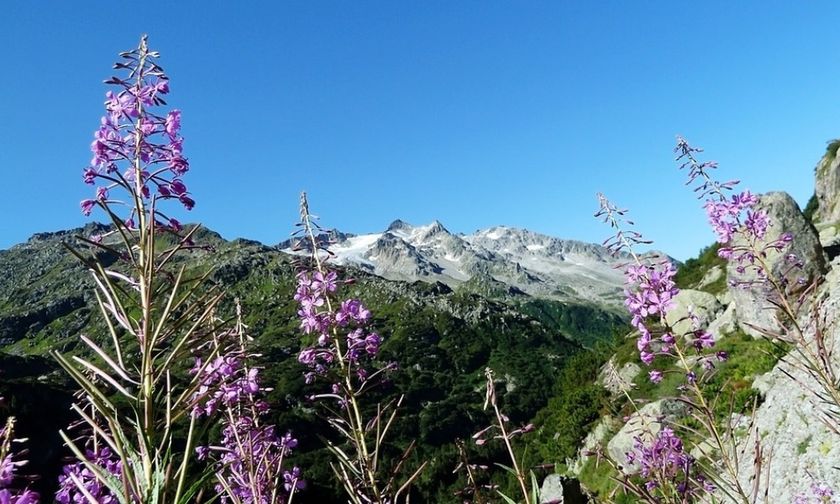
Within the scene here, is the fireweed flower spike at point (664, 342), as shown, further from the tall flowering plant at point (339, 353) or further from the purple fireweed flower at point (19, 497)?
the purple fireweed flower at point (19, 497)

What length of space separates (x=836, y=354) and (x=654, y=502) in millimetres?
9392

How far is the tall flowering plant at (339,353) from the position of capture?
4281 millimetres

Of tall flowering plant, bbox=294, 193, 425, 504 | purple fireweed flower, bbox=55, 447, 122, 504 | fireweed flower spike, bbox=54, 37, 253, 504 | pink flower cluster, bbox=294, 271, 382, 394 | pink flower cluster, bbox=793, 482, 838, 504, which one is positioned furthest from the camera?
pink flower cluster, bbox=793, 482, 838, 504

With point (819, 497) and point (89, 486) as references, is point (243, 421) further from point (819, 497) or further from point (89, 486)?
point (819, 497)

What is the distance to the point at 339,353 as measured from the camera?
489cm

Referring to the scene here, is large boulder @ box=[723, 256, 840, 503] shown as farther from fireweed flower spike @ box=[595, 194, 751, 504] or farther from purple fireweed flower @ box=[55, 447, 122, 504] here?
purple fireweed flower @ box=[55, 447, 122, 504]

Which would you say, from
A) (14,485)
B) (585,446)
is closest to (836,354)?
(14,485)

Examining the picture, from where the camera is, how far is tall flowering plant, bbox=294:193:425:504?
4281mm

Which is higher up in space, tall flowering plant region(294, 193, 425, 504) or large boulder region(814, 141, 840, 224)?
large boulder region(814, 141, 840, 224)

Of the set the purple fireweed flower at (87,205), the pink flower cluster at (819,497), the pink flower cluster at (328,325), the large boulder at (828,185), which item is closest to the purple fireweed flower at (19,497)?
the purple fireweed flower at (87,205)

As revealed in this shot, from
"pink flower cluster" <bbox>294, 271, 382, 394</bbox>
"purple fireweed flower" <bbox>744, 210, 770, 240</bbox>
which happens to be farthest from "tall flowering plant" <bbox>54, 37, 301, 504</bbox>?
"purple fireweed flower" <bbox>744, 210, 770, 240</bbox>

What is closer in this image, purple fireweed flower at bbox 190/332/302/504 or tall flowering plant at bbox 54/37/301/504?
tall flowering plant at bbox 54/37/301/504

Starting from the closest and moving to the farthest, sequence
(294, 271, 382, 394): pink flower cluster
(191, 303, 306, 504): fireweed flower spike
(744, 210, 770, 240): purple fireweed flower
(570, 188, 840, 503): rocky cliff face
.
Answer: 1. (191, 303, 306, 504): fireweed flower spike
2. (294, 271, 382, 394): pink flower cluster
3. (570, 188, 840, 503): rocky cliff face
4. (744, 210, 770, 240): purple fireweed flower

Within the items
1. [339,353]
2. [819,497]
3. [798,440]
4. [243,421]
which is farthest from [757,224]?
[243,421]
